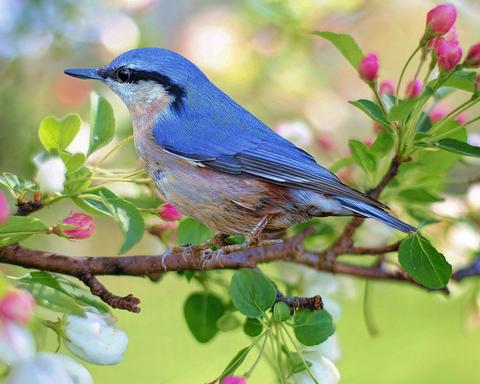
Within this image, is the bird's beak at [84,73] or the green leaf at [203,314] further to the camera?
the bird's beak at [84,73]

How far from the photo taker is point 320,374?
1376 millimetres

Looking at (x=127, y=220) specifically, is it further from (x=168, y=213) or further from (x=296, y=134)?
(x=296, y=134)

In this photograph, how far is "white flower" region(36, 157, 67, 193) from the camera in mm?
1260

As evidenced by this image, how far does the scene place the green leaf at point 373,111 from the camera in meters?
1.35

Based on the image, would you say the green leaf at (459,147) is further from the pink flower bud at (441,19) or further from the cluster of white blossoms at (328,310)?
the cluster of white blossoms at (328,310)

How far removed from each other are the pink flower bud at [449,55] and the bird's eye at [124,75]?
0.72 metres

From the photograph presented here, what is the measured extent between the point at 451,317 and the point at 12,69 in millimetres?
1656

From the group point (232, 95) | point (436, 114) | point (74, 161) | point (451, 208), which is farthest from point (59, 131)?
point (232, 95)

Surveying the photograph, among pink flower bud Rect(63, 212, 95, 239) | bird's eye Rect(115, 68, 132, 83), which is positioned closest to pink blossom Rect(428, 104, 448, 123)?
bird's eye Rect(115, 68, 132, 83)

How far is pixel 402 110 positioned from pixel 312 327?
1.25 feet

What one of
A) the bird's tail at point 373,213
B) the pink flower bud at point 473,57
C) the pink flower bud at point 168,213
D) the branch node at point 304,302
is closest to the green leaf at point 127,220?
the pink flower bud at point 168,213

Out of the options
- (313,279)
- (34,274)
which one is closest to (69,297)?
(34,274)

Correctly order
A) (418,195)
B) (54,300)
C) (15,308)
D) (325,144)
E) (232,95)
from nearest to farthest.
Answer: (15,308), (54,300), (418,195), (325,144), (232,95)

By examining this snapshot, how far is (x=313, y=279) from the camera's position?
1.71 metres
